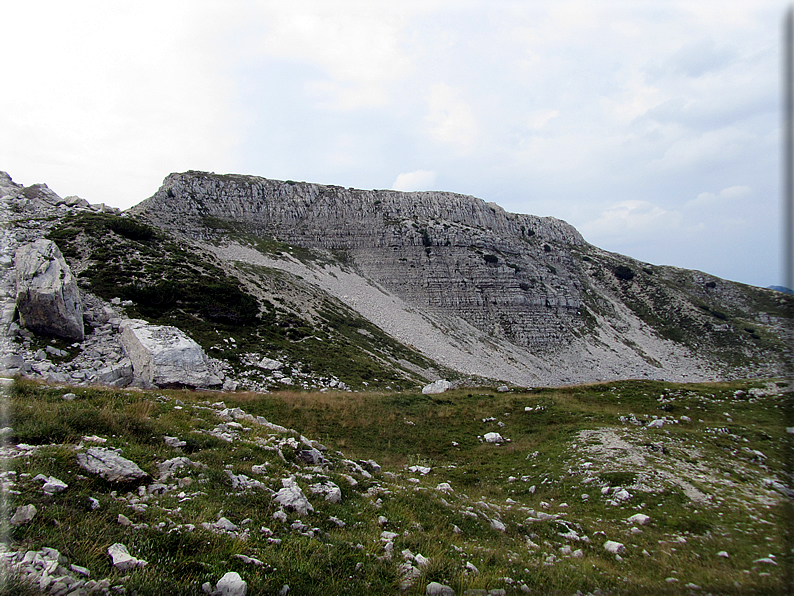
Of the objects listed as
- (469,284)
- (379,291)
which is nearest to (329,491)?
(379,291)

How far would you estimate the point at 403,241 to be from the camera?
92.0 metres

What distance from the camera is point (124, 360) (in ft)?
76.2

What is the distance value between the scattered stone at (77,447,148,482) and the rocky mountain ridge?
17386 millimetres

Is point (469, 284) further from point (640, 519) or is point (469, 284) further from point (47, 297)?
point (640, 519)

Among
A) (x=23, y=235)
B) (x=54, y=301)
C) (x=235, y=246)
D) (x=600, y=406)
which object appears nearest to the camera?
(x=54, y=301)

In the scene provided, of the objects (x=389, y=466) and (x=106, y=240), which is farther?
(x=106, y=240)

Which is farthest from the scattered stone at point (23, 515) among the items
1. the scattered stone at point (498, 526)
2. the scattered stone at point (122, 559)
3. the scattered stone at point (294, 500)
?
the scattered stone at point (498, 526)

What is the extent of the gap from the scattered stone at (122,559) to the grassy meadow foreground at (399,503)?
0.09 metres

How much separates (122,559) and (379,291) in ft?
248

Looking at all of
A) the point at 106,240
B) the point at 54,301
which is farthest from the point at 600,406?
the point at 106,240

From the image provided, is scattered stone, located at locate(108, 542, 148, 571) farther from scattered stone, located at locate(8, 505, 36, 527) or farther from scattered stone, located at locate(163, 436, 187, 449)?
scattered stone, located at locate(163, 436, 187, 449)

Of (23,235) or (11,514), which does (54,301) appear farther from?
(11,514)

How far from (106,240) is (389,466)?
38.8 meters

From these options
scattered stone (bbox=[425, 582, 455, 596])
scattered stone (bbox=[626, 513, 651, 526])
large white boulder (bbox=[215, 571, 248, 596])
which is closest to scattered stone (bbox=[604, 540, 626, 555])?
scattered stone (bbox=[626, 513, 651, 526])
